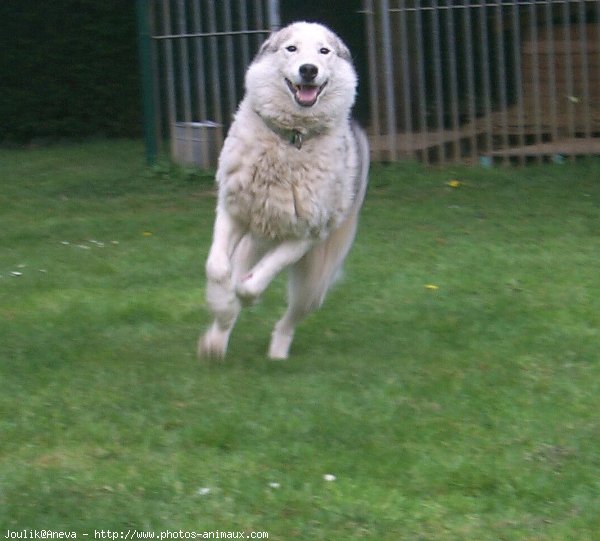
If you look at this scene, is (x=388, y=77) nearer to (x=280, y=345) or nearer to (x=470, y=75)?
(x=470, y=75)

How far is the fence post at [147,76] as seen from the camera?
432 inches

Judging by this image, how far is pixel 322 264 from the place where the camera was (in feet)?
18.5

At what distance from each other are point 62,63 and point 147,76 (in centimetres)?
308

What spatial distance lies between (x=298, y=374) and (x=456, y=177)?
17.5ft

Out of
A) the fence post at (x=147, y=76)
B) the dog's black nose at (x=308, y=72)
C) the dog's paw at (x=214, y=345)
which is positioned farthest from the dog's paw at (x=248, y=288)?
the fence post at (x=147, y=76)

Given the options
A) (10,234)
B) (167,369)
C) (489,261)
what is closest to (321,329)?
(167,369)

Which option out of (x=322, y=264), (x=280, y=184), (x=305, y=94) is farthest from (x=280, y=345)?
(x=305, y=94)

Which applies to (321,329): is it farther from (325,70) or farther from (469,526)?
(469,526)

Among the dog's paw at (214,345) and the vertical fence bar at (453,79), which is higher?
the vertical fence bar at (453,79)

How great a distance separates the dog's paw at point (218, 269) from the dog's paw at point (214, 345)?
29 centimetres

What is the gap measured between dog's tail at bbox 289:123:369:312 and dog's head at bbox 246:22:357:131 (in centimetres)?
43

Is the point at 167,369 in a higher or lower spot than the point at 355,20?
lower

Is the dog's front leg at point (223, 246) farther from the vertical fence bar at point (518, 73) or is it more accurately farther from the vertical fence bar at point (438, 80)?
the vertical fence bar at point (518, 73)

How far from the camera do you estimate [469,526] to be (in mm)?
3691
